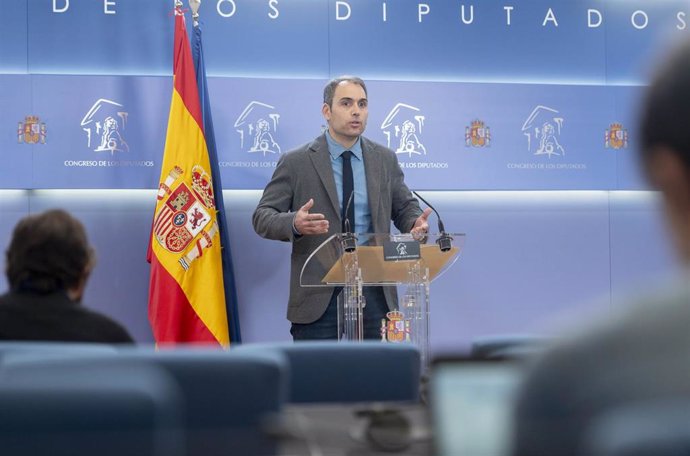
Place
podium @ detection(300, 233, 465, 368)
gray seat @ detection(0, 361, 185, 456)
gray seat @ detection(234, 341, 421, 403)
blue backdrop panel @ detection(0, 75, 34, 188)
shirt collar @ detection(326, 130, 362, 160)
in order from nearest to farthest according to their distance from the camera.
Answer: gray seat @ detection(0, 361, 185, 456)
gray seat @ detection(234, 341, 421, 403)
podium @ detection(300, 233, 465, 368)
shirt collar @ detection(326, 130, 362, 160)
blue backdrop panel @ detection(0, 75, 34, 188)

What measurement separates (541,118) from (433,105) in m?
0.80

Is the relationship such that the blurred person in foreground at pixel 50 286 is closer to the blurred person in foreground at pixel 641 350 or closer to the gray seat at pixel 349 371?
the gray seat at pixel 349 371

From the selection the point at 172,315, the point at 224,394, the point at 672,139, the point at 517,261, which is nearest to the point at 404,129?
the point at 517,261

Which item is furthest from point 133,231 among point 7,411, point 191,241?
point 7,411

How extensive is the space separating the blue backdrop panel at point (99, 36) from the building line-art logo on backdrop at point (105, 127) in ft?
0.96

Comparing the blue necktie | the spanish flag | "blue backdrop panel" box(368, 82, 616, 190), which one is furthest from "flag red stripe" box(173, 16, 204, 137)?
the blue necktie

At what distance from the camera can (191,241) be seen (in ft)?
19.6

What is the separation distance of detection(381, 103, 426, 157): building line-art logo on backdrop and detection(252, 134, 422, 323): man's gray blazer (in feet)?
4.46

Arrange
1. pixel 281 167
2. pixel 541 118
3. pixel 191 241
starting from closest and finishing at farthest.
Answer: pixel 281 167 → pixel 191 241 → pixel 541 118

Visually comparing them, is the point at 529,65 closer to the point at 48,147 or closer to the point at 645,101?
the point at 48,147

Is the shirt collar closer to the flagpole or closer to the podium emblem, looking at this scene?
the podium emblem

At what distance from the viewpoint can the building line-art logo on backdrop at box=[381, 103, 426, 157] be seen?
6.58 meters

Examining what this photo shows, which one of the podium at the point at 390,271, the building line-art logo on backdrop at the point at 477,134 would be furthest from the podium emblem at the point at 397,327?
the building line-art logo on backdrop at the point at 477,134

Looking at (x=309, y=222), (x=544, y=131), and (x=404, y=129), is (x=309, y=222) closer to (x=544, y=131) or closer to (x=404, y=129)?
(x=404, y=129)
